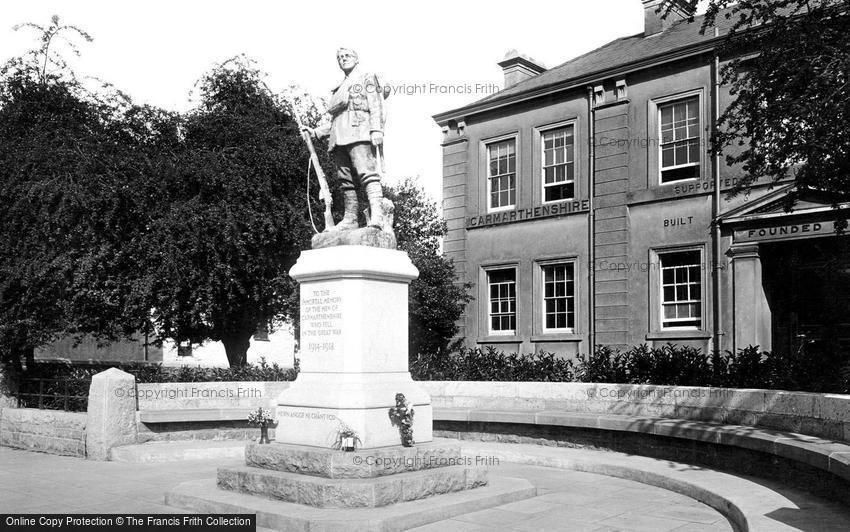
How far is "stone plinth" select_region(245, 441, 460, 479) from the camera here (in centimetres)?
870

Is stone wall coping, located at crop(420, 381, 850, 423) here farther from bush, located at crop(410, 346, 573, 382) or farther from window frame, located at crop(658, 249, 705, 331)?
window frame, located at crop(658, 249, 705, 331)

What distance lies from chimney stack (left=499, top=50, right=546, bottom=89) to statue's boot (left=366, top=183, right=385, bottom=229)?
1891 centimetres

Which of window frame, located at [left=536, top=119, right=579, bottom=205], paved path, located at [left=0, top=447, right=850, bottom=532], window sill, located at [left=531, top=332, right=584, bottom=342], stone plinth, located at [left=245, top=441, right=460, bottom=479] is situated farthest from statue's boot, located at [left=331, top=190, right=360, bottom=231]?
window frame, located at [left=536, top=119, right=579, bottom=205]

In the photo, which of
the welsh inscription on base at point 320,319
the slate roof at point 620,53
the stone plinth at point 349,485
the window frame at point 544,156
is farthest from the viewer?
the window frame at point 544,156

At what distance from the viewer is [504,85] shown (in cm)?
2886

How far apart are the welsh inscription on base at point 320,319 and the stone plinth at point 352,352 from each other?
1cm

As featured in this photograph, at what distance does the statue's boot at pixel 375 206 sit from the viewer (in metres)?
10.3

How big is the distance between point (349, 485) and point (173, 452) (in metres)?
5.84

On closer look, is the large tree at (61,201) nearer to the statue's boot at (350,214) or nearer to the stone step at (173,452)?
the stone step at (173,452)

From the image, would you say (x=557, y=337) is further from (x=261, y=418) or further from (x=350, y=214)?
(x=261, y=418)

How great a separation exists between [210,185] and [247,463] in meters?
10.2

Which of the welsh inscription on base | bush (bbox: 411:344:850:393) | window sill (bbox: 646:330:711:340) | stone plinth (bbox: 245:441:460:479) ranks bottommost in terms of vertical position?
stone plinth (bbox: 245:441:460:479)

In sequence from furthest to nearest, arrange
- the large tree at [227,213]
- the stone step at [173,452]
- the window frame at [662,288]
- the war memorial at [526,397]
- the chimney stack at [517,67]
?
the chimney stack at [517,67]
the window frame at [662,288]
the large tree at [227,213]
the stone step at [173,452]
the war memorial at [526,397]

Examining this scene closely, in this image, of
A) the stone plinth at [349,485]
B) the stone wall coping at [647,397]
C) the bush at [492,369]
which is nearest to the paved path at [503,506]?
the stone plinth at [349,485]
